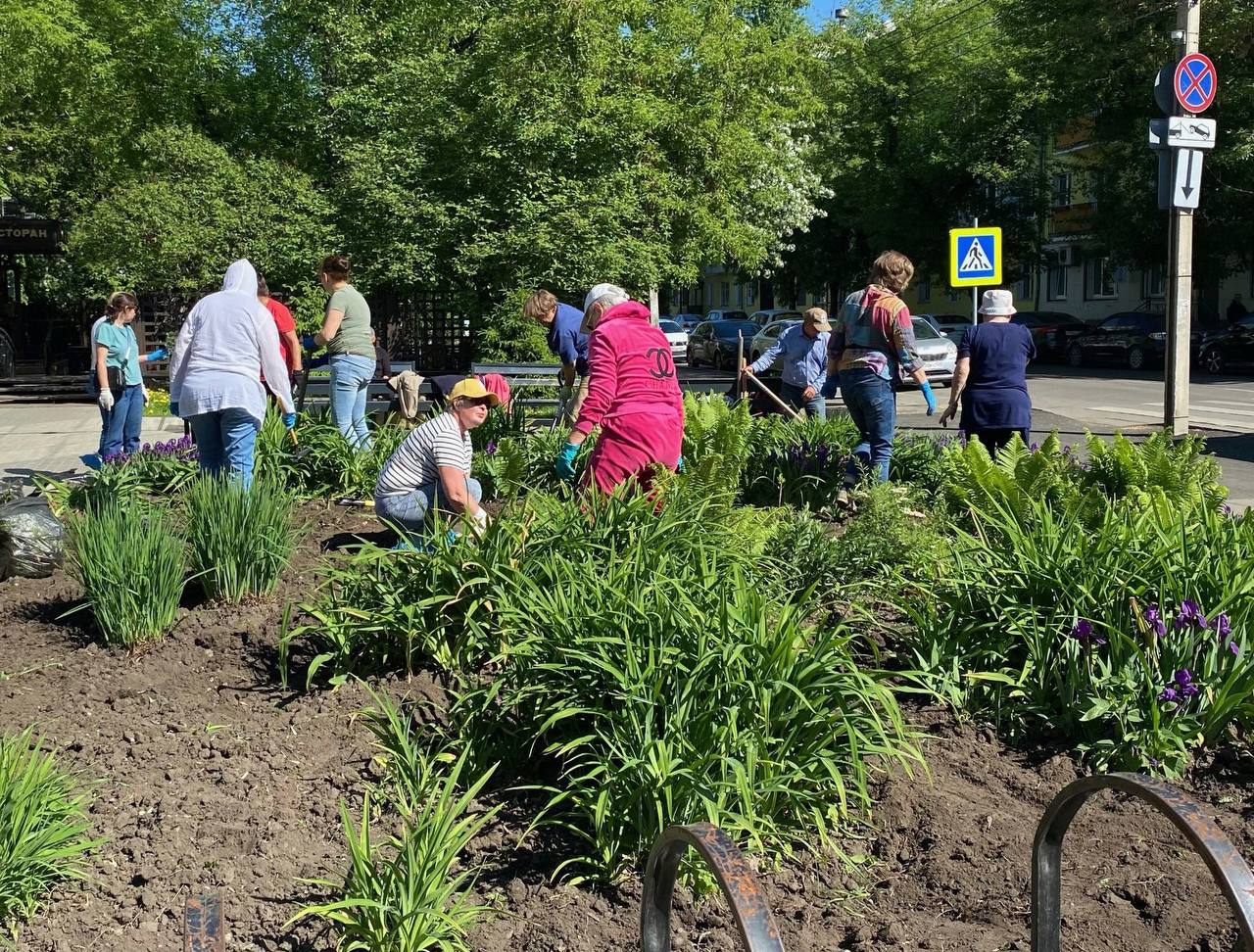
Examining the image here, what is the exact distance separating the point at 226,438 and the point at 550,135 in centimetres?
1022

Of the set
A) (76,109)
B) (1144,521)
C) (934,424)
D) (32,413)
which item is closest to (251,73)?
(76,109)

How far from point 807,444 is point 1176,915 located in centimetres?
515

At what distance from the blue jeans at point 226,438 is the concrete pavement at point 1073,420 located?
5158mm

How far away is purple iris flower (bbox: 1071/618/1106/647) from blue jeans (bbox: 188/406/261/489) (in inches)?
182

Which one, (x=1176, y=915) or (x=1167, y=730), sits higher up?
(x=1167, y=730)

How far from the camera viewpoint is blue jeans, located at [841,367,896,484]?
793cm

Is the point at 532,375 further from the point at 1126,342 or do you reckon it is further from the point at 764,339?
the point at 1126,342

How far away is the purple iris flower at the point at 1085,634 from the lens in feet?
12.6

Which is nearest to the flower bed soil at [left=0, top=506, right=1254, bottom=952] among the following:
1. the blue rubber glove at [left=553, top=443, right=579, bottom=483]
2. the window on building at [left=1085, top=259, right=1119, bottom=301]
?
the blue rubber glove at [left=553, top=443, right=579, bottom=483]

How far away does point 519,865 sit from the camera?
3.33 meters

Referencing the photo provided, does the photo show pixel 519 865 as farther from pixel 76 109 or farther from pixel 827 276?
pixel 827 276

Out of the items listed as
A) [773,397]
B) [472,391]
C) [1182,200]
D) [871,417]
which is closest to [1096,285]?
[1182,200]

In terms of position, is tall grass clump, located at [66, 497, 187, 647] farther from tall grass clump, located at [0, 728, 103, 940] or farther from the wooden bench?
the wooden bench

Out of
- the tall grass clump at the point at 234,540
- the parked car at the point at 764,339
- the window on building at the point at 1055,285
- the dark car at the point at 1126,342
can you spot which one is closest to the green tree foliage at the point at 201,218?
the parked car at the point at 764,339
